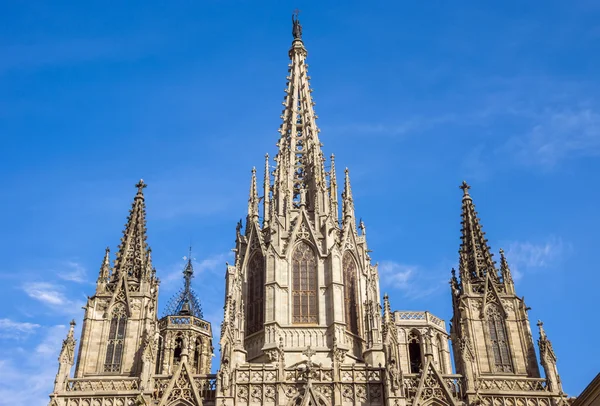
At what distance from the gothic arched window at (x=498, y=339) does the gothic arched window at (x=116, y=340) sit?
21983 millimetres

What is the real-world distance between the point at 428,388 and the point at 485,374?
14.0 feet

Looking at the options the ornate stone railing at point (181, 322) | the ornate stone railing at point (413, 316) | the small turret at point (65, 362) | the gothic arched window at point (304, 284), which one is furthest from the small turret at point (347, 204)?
the small turret at point (65, 362)

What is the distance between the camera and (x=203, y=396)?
4006 centimetres

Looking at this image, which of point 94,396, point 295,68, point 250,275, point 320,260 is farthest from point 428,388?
point 295,68

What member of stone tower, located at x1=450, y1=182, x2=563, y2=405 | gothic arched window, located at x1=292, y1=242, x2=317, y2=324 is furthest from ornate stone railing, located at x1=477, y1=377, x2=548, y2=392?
gothic arched window, located at x1=292, y1=242, x2=317, y2=324

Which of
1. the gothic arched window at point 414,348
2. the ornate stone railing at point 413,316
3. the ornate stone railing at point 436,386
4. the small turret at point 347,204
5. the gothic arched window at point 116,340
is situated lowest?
the ornate stone railing at point 436,386

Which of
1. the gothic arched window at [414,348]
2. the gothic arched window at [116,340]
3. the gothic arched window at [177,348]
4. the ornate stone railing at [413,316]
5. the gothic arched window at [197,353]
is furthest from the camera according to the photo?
the gothic arched window at [197,353]

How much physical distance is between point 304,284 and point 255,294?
10.8 feet

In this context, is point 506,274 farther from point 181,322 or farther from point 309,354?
point 181,322

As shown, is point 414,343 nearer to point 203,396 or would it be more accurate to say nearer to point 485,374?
point 485,374

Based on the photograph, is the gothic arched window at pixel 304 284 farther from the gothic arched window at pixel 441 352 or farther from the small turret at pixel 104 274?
the gothic arched window at pixel 441 352

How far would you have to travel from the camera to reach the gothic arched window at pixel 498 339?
42.9 meters

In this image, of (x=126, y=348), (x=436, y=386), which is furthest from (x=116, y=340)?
(x=436, y=386)

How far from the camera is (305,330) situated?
4506cm
